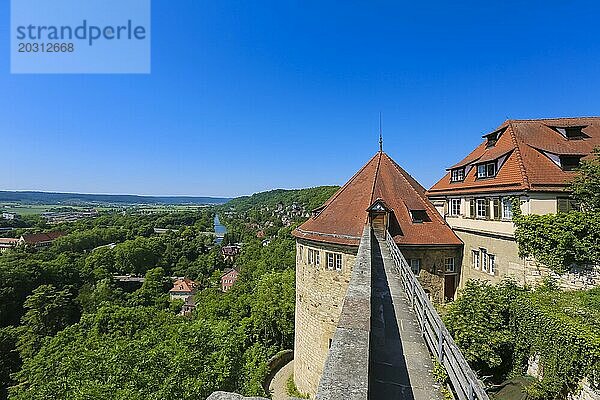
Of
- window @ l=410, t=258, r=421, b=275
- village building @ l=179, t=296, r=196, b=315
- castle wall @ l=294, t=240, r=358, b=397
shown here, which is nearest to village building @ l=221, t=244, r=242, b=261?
village building @ l=179, t=296, r=196, b=315

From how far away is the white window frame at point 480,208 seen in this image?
15.7 metres

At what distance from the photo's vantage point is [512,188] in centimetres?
1401

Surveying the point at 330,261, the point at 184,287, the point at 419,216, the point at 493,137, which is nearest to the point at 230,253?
the point at 184,287

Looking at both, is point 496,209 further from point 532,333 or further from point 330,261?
point 330,261

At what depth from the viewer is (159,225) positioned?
155125 mm

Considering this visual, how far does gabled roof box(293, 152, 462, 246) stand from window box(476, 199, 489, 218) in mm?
1565

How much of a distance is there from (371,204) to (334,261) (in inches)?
120

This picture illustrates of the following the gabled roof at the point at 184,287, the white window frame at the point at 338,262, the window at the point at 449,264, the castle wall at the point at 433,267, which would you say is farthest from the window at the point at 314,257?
the gabled roof at the point at 184,287

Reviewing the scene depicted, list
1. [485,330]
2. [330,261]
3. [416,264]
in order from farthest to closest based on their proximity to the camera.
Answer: [330,261] < [416,264] < [485,330]

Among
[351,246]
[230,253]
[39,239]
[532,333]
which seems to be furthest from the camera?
[230,253]

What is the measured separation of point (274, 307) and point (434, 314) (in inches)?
1061

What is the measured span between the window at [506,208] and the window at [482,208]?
35.6 inches

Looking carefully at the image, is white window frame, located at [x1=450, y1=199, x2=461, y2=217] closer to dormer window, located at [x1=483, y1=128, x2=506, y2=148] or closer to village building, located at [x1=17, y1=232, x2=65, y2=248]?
dormer window, located at [x1=483, y1=128, x2=506, y2=148]

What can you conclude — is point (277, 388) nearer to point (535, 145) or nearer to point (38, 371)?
point (38, 371)
